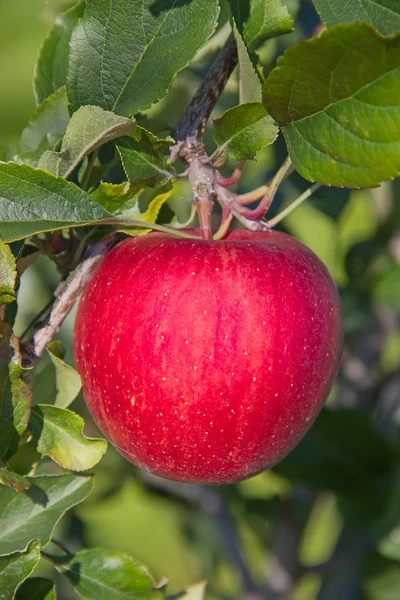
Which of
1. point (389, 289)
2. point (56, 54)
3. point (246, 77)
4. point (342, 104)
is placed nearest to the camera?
point (342, 104)

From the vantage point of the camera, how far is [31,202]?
601 mm

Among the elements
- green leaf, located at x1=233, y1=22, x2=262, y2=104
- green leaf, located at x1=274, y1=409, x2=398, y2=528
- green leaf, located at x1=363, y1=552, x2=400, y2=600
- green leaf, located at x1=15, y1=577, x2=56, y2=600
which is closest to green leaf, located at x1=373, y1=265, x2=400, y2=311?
green leaf, located at x1=274, y1=409, x2=398, y2=528

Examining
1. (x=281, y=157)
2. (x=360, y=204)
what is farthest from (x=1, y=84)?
(x=281, y=157)

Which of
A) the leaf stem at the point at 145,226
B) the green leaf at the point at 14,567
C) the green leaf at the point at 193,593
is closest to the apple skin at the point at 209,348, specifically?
the leaf stem at the point at 145,226

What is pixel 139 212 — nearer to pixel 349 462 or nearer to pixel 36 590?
pixel 36 590

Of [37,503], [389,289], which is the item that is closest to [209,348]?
[37,503]

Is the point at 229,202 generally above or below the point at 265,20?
below

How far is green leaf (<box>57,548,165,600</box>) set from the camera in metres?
0.70

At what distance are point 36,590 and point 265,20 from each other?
0.54m

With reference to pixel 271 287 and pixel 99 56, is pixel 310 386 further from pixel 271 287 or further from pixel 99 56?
pixel 99 56

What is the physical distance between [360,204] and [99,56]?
5.77 ft

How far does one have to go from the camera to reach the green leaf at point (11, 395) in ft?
2.04

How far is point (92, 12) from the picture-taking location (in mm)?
630

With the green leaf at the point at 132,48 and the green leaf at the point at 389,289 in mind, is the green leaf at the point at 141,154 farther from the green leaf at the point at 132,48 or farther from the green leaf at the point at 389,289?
the green leaf at the point at 389,289
